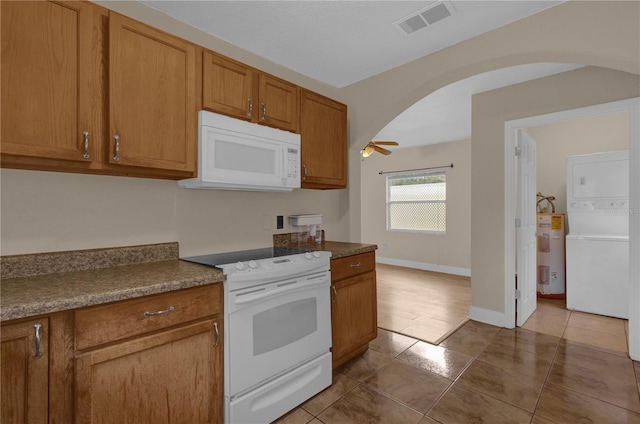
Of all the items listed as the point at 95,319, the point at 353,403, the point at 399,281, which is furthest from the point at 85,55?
the point at 399,281

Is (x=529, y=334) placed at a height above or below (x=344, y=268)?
below

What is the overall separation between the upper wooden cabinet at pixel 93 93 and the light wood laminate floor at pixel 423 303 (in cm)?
266

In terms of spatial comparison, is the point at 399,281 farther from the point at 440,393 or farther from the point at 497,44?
the point at 497,44

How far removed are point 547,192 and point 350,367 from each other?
4.06m

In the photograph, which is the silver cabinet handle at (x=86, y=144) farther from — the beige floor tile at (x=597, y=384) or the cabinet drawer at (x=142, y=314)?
the beige floor tile at (x=597, y=384)

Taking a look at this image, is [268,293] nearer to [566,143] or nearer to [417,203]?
[566,143]

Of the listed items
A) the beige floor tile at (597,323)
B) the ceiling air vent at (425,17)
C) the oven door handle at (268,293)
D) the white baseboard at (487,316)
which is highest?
the ceiling air vent at (425,17)

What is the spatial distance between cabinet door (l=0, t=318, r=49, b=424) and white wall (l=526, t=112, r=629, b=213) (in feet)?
18.1

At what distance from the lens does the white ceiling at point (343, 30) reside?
189cm

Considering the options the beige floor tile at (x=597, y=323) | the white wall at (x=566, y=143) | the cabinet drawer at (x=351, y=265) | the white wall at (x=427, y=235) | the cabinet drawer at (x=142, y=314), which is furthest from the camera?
the white wall at (x=427, y=235)

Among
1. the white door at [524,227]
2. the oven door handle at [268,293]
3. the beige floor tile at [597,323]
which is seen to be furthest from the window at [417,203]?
the oven door handle at [268,293]

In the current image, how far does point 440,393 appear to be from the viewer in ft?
6.72

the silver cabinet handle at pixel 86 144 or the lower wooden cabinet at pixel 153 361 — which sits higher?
the silver cabinet handle at pixel 86 144

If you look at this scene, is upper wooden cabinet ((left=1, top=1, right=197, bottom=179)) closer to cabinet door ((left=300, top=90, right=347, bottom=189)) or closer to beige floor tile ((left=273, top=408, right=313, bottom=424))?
cabinet door ((left=300, top=90, right=347, bottom=189))
